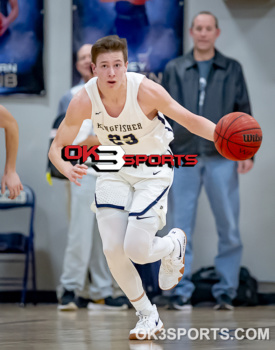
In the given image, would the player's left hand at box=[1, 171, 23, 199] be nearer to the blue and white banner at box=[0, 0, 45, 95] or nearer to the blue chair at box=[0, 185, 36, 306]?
the blue chair at box=[0, 185, 36, 306]

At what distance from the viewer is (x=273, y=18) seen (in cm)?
736

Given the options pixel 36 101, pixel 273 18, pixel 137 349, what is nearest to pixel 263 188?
pixel 273 18

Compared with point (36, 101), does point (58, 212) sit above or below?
below

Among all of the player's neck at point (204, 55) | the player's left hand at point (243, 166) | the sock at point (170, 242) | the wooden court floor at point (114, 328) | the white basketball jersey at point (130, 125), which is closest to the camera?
the wooden court floor at point (114, 328)

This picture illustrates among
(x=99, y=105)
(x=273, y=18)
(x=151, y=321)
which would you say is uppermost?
(x=273, y=18)

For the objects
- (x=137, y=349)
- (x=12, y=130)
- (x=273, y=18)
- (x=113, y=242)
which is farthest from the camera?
(x=273, y=18)

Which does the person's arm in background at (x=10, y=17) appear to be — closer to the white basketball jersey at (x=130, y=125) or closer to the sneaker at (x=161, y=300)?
the sneaker at (x=161, y=300)

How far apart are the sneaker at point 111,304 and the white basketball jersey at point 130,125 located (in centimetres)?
243

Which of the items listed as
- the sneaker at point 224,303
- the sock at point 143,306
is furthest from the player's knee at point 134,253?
the sneaker at point 224,303

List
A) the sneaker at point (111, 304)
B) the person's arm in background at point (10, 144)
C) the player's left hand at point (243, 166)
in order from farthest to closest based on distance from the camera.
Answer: the player's left hand at point (243, 166), the sneaker at point (111, 304), the person's arm in background at point (10, 144)

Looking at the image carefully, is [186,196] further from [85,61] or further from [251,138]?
[251,138]

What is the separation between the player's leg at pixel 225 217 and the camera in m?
6.43

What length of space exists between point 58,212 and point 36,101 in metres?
1.25

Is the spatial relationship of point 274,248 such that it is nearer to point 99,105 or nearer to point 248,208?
point 248,208
